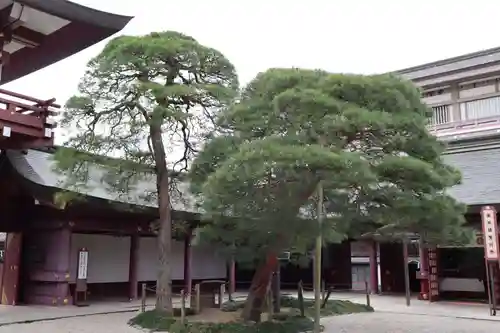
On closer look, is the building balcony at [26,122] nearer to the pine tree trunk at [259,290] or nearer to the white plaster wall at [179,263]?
the pine tree trunk at [259,290]

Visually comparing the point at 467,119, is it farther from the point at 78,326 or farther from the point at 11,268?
the point at 11,268

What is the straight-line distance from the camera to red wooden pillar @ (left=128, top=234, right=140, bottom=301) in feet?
51.7

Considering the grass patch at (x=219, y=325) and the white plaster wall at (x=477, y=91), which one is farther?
the white plaster wall at (x=477, y=91)

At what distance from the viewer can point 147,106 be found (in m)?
10.9

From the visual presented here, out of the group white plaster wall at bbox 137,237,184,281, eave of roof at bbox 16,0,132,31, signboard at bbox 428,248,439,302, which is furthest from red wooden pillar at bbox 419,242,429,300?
eave of roof at bbox 16,0,132,31

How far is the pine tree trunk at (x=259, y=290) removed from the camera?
989 centimetres

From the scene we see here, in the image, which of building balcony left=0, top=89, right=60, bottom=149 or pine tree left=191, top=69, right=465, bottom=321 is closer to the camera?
pine tree left=191, top=69, right=465, bottom=321

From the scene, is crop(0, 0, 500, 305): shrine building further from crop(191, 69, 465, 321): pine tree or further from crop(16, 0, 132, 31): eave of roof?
crop(191, 69, 465, 321): pine tree

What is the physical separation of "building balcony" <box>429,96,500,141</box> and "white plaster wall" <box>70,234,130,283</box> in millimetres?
12914

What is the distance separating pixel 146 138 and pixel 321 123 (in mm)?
4968

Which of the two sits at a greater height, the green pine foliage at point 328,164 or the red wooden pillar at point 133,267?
the green pine foliage at point 328,164

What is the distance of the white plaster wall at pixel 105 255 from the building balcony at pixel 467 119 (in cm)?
1291

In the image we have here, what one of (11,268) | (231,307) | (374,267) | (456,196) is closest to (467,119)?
(456,196)

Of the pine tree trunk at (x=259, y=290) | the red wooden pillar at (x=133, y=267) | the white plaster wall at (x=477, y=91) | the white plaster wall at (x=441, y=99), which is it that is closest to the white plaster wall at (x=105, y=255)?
the red wooden pillar at (x=133, y=267)
